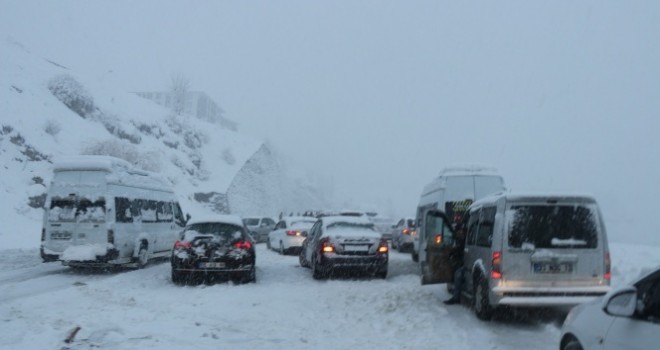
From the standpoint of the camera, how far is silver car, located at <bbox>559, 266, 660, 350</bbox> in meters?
3.95

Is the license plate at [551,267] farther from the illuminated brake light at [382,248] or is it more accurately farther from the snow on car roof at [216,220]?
the snow on car roof at [216,220]

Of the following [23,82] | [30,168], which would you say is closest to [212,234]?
[30,168]

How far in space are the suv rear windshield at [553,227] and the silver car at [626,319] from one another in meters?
3.94

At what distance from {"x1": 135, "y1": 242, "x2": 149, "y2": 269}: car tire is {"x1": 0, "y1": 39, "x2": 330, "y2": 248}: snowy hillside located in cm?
1181

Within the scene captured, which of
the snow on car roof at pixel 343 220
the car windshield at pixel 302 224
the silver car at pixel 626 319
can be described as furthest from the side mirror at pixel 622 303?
the car windshield at pixel 302 224

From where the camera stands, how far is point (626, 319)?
13.8 ft

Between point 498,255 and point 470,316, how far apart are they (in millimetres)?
1633

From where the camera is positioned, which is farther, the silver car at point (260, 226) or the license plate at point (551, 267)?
the silver car at point (260, 226)

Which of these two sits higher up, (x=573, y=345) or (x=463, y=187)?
(x=463, y=187)

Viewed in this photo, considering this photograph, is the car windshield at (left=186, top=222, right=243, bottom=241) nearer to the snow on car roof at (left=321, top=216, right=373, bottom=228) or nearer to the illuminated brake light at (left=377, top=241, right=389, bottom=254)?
the snow on car roof at (left=321, top=216, right=373, bottom=228)

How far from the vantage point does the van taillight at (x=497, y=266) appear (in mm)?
8727

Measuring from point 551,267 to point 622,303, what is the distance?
4.59 m

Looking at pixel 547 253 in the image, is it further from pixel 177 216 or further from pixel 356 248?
pixel 177 216

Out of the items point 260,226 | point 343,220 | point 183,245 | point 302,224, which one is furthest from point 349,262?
point 260,226
